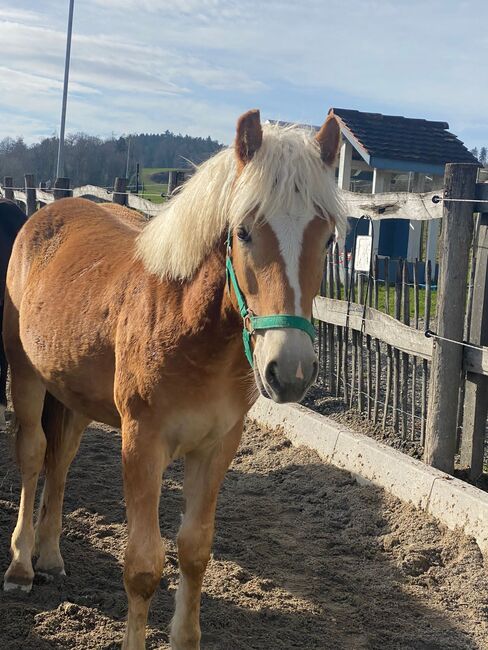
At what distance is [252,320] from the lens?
2.20m

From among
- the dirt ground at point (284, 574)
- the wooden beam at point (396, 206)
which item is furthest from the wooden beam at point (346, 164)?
the dirt ground at point (284, 574)

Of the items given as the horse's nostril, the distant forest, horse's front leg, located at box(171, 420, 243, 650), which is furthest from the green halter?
the distant forest

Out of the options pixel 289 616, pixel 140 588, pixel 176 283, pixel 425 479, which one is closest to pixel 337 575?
pixel 289 616

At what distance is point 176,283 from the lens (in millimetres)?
2645

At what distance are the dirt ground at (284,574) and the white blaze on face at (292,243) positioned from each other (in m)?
1.60

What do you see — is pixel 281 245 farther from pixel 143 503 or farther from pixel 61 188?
pixel 61 188

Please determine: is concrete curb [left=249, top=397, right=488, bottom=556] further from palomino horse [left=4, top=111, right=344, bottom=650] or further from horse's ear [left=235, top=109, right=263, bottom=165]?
horse's ear [left=235, top=109, right=263, bottom=165]

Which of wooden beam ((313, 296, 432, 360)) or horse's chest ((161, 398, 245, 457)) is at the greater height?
wooden beam ((313, 296, 432, 360))

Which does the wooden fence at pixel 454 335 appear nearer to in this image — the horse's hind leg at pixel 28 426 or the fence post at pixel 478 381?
the fence post at pixel 478 381

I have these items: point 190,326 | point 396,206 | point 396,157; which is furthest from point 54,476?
point 396,157

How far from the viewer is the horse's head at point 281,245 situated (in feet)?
6.73

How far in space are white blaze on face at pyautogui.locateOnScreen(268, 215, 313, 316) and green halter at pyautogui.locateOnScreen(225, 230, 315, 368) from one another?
0.04m

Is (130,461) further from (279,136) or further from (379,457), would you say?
(379,457)

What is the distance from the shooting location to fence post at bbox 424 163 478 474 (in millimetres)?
4305
